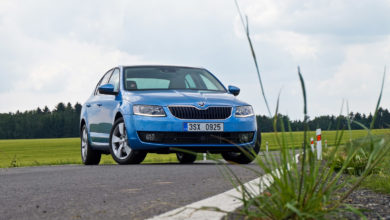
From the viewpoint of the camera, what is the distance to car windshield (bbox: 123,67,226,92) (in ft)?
32.9

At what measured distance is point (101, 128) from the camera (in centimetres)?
1052

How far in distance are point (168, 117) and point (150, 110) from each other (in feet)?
1.00

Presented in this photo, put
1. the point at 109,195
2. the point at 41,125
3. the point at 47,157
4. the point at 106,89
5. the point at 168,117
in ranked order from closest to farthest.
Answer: the point at 109,195, the point at 168,117, the point at 106,89, the point at 47,157, the point at 41,125

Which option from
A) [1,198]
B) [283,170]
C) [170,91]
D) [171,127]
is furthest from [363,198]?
[170,91]

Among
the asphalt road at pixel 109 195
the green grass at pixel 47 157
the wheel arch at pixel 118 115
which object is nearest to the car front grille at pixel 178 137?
the wheel arch at pixel 118 115

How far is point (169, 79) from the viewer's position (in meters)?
10.4

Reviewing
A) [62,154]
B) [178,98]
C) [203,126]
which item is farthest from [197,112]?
[62,154]

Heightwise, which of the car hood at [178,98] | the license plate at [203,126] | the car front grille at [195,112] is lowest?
the license plate at [203,126]

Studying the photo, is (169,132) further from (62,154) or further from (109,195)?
(62,154)

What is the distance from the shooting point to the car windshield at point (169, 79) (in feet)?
32.9

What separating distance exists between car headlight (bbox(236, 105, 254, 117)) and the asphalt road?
2.71 metres

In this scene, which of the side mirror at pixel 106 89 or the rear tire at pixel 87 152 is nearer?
the side mirror at pixel 106 89

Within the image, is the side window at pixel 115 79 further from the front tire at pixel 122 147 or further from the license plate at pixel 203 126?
the license plate at pixel 203 126

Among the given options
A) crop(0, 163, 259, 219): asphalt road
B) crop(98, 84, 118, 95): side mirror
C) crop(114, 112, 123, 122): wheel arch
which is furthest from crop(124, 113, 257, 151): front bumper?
crop(0, 163, 259, 219): asphalt road
